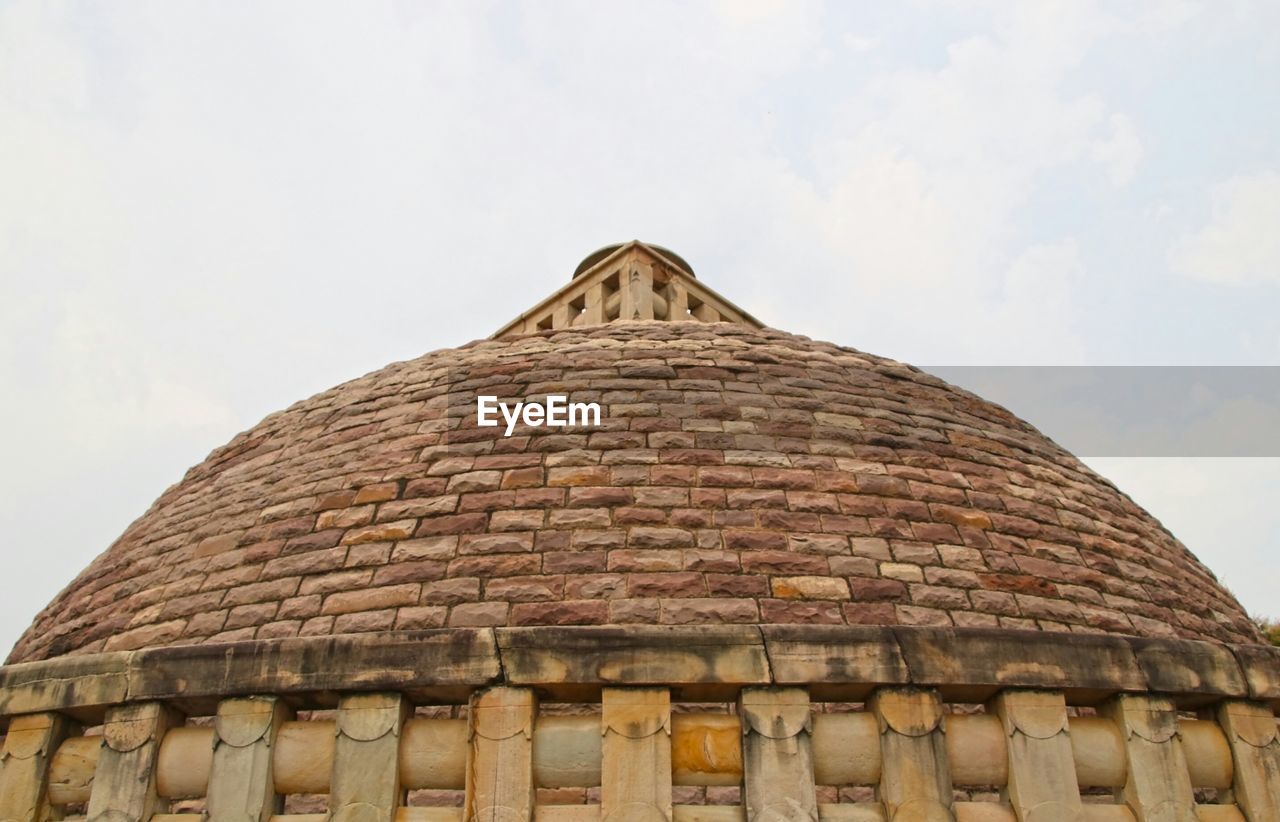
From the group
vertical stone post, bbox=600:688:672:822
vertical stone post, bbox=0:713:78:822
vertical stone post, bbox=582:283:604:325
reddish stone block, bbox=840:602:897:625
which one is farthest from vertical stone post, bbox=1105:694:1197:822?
vertical stone post, bbox=582:283:604:325

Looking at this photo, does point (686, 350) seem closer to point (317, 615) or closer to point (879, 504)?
point (879, 504)

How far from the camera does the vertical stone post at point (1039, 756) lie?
3.42 meters

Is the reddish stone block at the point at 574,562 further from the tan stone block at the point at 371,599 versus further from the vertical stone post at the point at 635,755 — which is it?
the vertical stone post at the point at 635,755

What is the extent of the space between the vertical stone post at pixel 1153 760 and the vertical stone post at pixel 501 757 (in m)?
2.09

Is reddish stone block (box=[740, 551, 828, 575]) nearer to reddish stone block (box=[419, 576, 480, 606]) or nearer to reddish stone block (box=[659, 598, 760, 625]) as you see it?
reddish stone block (box=[659, 598, 760, 625])

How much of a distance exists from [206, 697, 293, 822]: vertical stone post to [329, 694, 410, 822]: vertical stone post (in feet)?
0.78

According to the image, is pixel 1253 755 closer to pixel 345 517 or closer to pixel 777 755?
pixel 777 755

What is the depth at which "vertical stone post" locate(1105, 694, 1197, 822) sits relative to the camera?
348cm

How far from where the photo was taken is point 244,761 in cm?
354

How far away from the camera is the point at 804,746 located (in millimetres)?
3447

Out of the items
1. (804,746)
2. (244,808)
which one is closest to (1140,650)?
(804,746)

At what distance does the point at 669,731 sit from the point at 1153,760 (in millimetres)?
1708

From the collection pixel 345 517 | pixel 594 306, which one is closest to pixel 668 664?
pixel 345 517

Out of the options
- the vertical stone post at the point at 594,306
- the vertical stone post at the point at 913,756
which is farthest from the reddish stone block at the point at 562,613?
the vertical stone post at the point at 594,306
